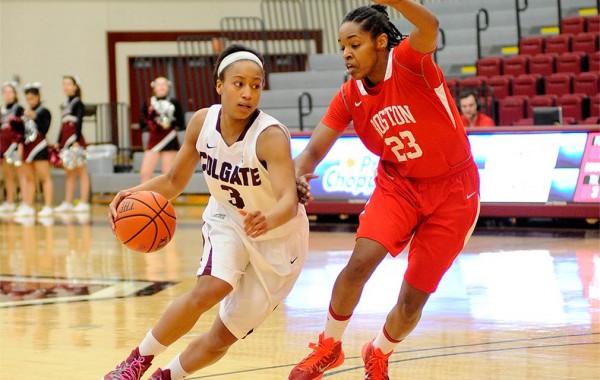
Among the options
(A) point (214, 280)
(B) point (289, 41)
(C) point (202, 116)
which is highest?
(B) point (289, 41)

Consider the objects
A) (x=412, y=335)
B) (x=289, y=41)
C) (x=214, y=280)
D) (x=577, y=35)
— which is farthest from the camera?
(x=289, y=41)

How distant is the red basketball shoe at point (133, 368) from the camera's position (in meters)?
4.50

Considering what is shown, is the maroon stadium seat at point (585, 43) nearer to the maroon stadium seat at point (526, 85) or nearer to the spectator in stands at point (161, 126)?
the maroon stadium seat at point (526, 85)

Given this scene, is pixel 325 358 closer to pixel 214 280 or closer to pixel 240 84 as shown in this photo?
pixel 214 280

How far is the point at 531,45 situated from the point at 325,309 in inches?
376

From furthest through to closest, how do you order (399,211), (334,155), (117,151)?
(117,151), (334,155), (399,211)

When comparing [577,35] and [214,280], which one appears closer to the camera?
[214,280]

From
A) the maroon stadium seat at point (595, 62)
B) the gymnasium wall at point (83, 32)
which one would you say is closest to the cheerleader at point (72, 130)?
the gymnasium wall at point (83, 32)

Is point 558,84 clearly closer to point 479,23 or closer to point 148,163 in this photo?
point 479,23

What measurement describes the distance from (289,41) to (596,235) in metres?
11.6

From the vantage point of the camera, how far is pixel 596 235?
1119 cm

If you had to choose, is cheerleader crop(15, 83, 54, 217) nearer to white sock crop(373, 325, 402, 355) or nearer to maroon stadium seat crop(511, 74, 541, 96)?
maroon stadium seat crop(511, 74, 541, 96)

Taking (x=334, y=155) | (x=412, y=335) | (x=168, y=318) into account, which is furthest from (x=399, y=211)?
(x=334, y=155)

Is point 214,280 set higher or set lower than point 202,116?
lower
